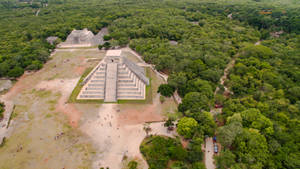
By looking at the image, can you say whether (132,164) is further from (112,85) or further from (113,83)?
(113,83)

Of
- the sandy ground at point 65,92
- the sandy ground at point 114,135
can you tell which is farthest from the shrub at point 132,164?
the sandy ground at point 65,92

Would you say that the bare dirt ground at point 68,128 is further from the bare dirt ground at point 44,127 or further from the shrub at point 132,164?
the shrub at point 132,164

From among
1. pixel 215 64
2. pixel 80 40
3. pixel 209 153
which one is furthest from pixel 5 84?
pixel 215 64

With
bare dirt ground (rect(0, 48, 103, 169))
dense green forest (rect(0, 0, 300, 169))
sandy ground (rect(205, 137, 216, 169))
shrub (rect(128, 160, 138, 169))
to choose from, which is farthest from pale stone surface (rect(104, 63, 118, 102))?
sandy ground (rect(205, 137, 216, 169))

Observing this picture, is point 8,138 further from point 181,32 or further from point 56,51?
point 181,32


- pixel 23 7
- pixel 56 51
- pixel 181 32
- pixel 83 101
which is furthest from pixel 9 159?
pixel 23 7
